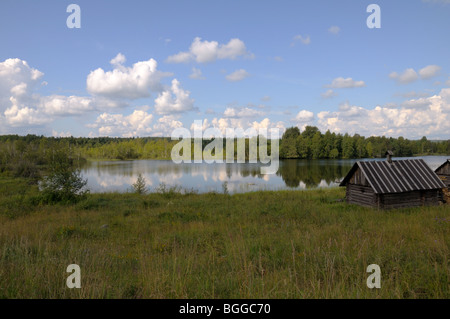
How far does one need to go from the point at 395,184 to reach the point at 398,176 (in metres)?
0.93

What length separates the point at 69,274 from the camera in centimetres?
388

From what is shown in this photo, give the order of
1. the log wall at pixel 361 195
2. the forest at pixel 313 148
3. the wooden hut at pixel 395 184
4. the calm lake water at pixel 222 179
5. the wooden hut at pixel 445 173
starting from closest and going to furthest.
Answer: the wooden hut at pixel 395 184 < the log wall at pixel 361 195 < the wooden hut at pixel 445 173 < the calm lake water at pixel 222 179 < the forest at pixel 313 148

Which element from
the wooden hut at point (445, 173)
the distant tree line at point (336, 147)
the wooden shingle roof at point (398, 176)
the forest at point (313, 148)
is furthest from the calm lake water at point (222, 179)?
the distant tree line at point (336, 147)

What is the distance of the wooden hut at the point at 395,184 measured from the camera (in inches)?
547

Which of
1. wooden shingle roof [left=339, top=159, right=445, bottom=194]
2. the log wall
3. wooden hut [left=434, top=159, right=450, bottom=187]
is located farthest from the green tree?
wooden hut [left=434, top=159, right=450, bottom=187]

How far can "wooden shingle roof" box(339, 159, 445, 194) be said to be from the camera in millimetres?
13891

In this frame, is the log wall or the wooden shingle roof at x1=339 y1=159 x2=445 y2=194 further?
the log wall

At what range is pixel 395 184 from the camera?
14.1 m

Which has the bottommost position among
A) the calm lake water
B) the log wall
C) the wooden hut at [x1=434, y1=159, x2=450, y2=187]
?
the calm lake water

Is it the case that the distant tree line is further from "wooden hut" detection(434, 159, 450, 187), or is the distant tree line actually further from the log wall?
the log wall

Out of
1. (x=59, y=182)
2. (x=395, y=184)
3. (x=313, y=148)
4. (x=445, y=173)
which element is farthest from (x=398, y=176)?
(x=313, y=148)

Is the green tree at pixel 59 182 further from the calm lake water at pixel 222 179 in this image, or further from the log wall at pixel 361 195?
Result: the log wall at pixel 361 195

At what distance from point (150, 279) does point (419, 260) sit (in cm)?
507
